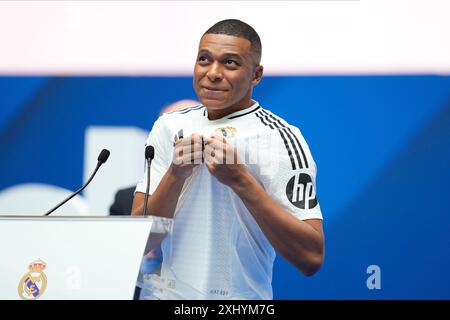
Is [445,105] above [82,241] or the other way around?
above

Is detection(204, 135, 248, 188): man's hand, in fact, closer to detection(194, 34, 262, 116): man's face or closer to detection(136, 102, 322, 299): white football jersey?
detection(136, 102, 322, 299): white football jersey

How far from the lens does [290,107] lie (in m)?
4.36

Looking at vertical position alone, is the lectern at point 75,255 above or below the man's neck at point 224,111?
below

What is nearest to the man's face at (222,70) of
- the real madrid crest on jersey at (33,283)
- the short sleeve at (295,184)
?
the short sleeve at (295,184)

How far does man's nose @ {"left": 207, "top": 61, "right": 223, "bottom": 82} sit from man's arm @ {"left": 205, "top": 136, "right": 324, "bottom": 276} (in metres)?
0.39

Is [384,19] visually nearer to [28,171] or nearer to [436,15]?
[436,15]

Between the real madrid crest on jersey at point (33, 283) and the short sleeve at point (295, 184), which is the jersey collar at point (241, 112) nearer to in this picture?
the short sleeve at point (295, 184)

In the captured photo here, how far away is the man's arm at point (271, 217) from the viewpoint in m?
2.45

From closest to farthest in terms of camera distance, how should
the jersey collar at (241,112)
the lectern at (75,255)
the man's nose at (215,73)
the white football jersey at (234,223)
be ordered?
the lectern at (75,255), the white football jersey at (234,223), the man's nose at (215,73), the jersey collar at (241,112)

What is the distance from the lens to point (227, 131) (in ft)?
9.22

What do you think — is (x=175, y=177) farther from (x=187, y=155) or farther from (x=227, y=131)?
(x=227, y=131)

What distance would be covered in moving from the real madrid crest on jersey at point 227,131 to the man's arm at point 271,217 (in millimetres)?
310

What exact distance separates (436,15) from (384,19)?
0.29m

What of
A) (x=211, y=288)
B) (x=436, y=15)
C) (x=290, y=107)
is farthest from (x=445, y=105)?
(x=211, y=288)
